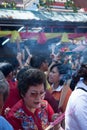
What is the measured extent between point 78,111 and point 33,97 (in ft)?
1.18

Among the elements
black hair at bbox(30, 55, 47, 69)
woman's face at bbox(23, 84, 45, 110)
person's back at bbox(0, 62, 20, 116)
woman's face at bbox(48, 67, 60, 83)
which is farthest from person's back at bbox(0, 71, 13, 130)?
black hair at bbox(30, 55, 47, 69)

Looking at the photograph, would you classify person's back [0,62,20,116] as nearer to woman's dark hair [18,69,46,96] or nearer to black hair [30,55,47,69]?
woman's dark hair [18,69,46,96]

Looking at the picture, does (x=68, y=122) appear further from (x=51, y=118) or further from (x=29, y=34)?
(x=29, y=34)

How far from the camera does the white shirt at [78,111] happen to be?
232 centimetres

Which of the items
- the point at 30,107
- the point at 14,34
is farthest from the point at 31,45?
the point at 30,107

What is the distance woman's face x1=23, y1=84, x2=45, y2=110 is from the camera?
246cm

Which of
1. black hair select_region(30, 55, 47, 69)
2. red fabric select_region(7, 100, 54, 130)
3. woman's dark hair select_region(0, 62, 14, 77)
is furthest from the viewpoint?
black hair select_region(30, 55, 47, 69)

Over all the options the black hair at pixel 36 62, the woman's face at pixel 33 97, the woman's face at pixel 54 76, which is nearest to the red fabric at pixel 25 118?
the woman's face at pixel 33 97

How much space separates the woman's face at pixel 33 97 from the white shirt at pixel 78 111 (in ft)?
0.78

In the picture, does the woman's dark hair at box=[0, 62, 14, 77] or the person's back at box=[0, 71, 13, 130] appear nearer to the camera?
the person's back at box=[0, 71, 13, 130]

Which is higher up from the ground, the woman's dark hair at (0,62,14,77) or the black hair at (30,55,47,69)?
the woman's dark hair at (0,62,14,77)

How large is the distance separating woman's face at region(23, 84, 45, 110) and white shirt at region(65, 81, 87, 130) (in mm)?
237

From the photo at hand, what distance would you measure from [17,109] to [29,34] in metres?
5.50

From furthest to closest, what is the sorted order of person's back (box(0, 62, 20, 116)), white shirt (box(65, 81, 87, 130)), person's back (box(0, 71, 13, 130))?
person's back (box(0, 62, 20, 116)) → white shirt (box(65, 81, 87, 130)) → person's back (box(0, 71, 13, 130))
